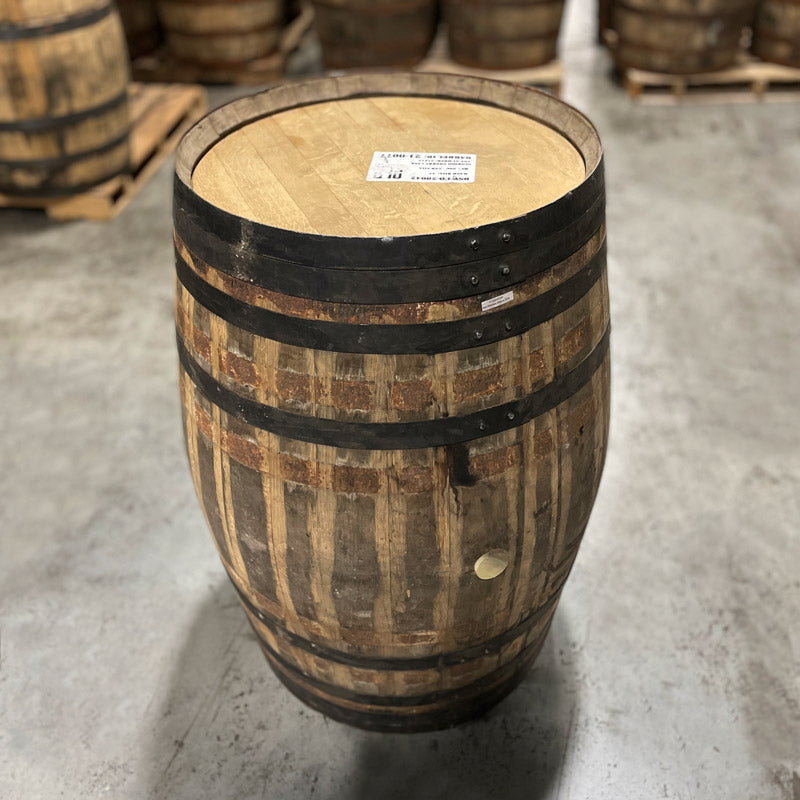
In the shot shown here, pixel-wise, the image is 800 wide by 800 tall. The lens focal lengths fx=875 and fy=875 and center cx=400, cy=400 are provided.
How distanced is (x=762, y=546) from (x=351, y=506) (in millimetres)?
1876

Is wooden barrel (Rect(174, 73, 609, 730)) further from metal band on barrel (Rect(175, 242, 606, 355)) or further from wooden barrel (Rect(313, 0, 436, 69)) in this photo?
wooden barrel (Rect(313, 0, 436, 69))

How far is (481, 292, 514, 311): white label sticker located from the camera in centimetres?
165

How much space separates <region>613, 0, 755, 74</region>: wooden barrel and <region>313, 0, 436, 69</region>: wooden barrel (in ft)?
4.78

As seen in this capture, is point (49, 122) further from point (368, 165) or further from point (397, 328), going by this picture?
point (397, 328)

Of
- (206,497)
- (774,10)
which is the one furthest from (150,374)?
(774,10)

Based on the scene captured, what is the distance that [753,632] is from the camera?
2785 millimetres

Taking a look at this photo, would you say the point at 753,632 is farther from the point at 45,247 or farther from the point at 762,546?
the point at 45,247

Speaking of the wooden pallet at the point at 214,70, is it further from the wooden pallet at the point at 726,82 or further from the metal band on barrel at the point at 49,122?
the wooden pallet at the point at 726,82

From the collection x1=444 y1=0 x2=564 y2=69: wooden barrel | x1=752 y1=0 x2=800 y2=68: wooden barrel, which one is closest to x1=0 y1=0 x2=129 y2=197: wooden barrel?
x1=444 y1=0 x2=564 y2=69: wooden barrel

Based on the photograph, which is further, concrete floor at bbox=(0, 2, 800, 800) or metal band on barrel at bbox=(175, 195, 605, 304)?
concrete floor at bbox=(0, 2, 800, 800)

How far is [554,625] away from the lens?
9.31 ft

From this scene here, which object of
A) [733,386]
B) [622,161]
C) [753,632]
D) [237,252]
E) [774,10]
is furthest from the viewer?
[774,10]

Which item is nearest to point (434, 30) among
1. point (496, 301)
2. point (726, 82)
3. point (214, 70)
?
point (214, 70)

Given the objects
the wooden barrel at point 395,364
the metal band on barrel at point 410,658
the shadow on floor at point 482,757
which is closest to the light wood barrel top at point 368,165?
the wooden barrel at point 395,364
